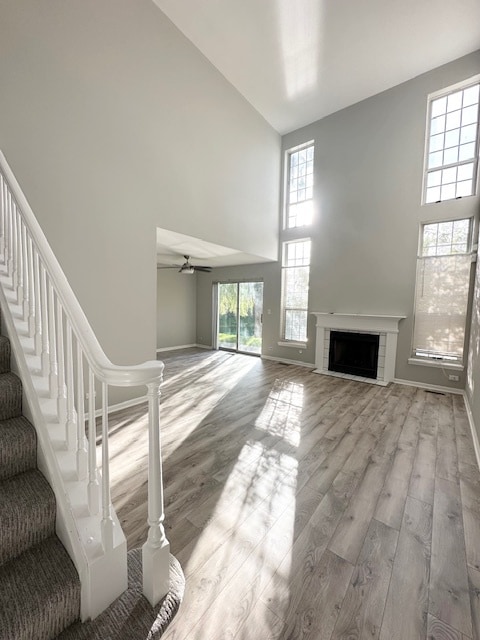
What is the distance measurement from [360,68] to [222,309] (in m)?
5.75

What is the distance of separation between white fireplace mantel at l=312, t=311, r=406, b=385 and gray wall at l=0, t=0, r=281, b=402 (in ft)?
9.26

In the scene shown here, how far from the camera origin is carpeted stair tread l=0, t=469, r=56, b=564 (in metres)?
1.01

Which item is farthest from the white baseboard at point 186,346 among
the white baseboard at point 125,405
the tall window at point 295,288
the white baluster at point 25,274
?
the white baluster at point 25,274

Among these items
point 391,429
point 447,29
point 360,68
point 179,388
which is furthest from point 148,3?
point 391,429

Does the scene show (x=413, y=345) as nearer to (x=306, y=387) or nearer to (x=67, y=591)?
(x=306, y=387)

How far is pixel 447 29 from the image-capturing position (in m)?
3.71

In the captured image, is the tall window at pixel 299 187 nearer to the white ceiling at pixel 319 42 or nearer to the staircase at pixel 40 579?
the white ceiling at pixel 319 42

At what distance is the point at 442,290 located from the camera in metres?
4.39

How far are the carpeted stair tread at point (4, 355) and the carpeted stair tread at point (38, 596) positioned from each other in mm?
981

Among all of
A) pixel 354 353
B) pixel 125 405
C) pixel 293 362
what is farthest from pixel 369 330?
pixel 125 405

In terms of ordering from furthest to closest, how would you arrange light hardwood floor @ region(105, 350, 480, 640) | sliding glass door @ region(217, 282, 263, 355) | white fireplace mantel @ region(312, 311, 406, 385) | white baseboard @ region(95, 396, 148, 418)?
1. sliding glass door @ region(217, 282, 263, 355)
2. white fireplace mantel @ region(312, 311, 406, 385)
3. white baseboard @ region(95, 396, 148, 418)
4. light hardwood floor @ region(105, 350, 480, 640)

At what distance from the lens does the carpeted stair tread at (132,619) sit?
0.95 meters

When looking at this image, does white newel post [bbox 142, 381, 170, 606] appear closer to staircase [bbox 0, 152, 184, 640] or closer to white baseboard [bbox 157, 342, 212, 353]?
staircase [bbox 0, 152, 184, 640]

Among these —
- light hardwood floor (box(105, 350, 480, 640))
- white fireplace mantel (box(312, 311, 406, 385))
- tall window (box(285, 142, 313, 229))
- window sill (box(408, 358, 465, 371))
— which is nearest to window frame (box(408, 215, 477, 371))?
window sill (box(408, 358, 465, 371))
